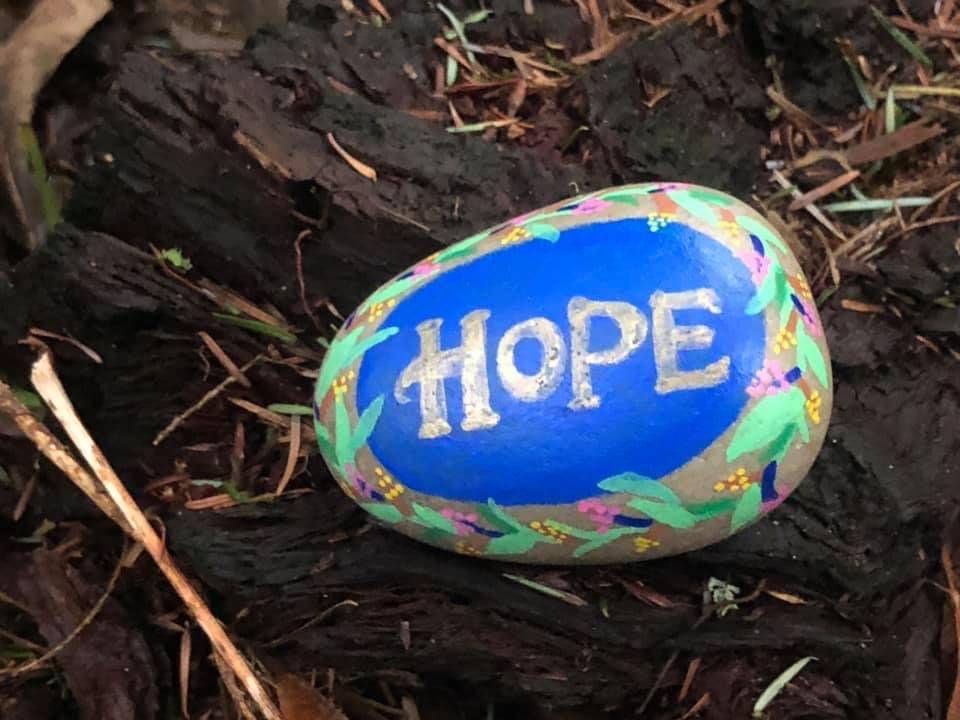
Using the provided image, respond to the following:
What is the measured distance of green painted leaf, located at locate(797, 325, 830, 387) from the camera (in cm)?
125

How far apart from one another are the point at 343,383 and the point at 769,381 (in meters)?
0.54

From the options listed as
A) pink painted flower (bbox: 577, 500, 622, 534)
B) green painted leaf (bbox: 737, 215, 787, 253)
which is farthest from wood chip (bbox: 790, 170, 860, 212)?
pink painted flower (bbox: 577, 500, 622, 534)

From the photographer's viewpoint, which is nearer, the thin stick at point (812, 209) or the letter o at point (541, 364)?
the letter o at point (541, 364)

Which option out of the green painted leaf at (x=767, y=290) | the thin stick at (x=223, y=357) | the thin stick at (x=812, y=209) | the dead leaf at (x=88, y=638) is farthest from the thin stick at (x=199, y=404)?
the thin stick at (x=812, y=209)

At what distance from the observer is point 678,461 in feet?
4.00

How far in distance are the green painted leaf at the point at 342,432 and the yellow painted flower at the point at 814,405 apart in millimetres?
576

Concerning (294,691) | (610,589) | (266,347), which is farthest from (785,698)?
(266,347)

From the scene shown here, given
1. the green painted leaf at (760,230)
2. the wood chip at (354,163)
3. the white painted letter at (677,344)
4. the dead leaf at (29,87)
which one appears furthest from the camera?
the dead leaf at (29,87)

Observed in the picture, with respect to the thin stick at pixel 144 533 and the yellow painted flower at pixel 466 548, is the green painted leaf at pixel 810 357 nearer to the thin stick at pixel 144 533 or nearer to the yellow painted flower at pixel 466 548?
the yellow painted flower at pixel 466 548

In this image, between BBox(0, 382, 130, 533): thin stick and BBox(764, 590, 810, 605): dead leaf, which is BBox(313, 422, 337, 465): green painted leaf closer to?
BBox(0, 382, 130, 533): thin stick

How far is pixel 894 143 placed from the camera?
177cm

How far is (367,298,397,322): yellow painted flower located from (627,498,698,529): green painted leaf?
1.31 ft

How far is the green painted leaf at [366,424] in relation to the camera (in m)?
1.30

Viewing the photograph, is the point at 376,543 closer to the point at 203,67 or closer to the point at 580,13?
the point at 203,67
